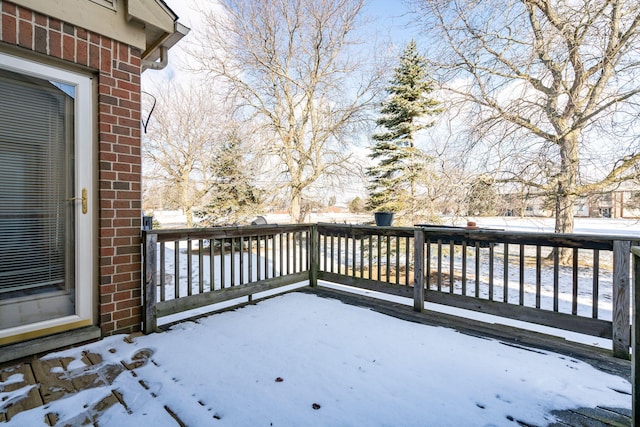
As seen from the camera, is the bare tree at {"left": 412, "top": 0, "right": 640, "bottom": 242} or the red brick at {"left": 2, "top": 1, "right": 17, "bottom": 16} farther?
the bare tree at {"left": 412, "top": 0, "right": 640, "bottom": 242}

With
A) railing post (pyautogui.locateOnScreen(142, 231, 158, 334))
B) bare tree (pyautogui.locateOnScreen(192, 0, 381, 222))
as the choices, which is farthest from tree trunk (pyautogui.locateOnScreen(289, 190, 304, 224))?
railing post (pyautogui.locateOnScreen(142, 231, 158, 334))

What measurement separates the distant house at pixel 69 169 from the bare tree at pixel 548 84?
6.83m

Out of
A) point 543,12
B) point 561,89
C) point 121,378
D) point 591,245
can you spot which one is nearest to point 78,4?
point 121,378

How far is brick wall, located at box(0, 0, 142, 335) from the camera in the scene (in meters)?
2.41

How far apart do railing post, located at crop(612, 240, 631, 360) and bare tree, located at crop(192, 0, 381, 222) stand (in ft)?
29.9

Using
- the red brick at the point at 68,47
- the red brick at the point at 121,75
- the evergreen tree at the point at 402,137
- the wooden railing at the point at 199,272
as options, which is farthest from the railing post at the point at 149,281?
the evergreen tree at the point at 402,137

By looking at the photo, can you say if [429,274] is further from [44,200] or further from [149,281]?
[44,200]

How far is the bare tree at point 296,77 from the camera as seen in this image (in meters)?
9.92

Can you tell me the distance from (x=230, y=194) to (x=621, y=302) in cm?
1107

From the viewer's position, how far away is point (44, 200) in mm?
2361

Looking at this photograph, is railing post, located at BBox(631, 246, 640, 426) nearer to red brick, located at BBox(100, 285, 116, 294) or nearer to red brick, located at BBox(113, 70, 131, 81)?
red brick, located at BBox(100, 285, 116, 294)

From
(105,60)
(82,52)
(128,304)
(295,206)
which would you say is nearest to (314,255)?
(128,304)

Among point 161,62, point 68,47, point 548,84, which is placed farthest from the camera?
point 548,84

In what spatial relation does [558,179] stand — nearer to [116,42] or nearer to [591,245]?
[591,245]
